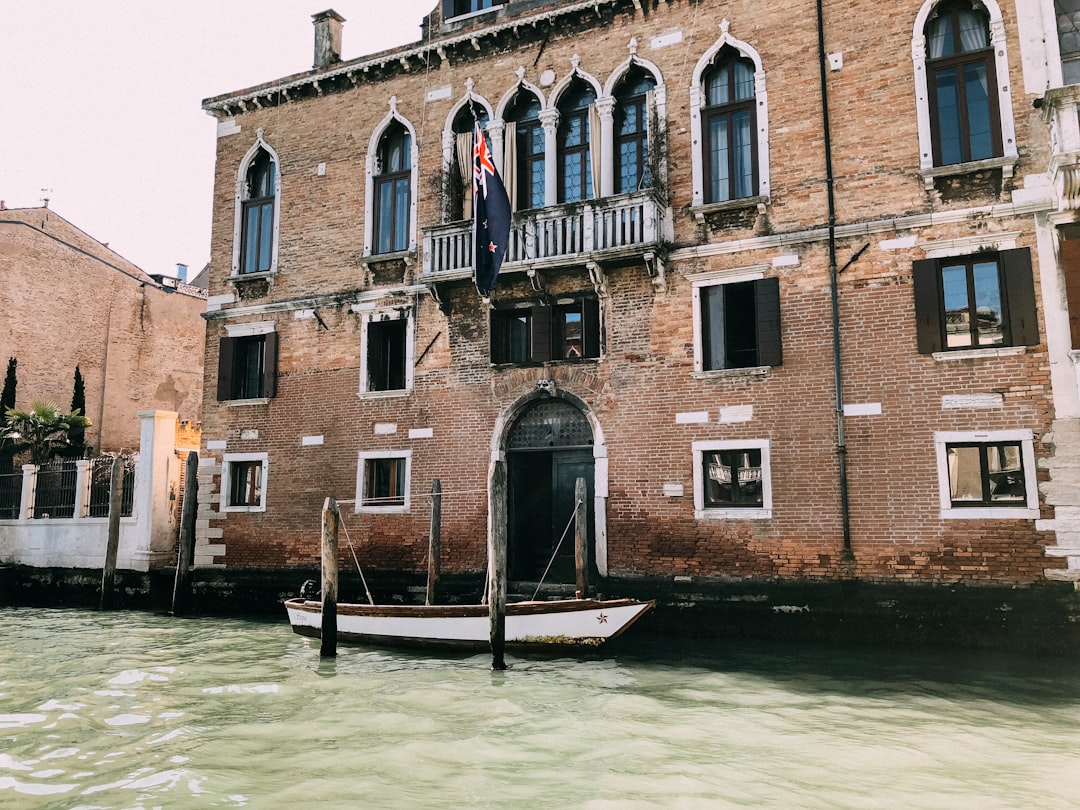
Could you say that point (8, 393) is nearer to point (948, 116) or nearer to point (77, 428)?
point (77, 428)

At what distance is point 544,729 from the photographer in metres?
6.79

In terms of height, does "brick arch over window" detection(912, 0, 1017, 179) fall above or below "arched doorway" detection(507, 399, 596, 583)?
above

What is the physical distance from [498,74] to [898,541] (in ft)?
30.8

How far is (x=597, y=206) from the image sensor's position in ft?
38.3

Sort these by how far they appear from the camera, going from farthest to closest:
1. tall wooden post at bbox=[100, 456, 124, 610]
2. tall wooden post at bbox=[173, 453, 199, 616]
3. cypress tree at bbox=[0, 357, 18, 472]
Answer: cypress tree at bbox=[0, 357, 18, 472] < tall wooden post at bbox=[100, 456, 124, 610] < tall wooden post at bbox=[173, 453, 199, 616]

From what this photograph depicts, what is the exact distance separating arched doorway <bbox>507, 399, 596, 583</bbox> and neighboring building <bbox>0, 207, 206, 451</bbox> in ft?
52.9

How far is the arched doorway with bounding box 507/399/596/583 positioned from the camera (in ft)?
40.2

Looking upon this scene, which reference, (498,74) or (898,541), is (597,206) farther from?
(898,541)

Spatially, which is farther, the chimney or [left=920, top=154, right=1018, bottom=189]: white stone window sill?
the chimney

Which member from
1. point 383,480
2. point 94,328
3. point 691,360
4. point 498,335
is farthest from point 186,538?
point 94,328

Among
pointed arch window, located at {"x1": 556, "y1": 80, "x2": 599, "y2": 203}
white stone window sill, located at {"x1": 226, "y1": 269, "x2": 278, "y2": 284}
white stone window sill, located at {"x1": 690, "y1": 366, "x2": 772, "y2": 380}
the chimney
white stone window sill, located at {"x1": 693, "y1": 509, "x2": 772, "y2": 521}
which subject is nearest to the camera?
white stone window sill, located at {"x1": 693, "y1": 509, "x2": 772, "y2": 521}

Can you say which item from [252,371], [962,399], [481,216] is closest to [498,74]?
[481,216]

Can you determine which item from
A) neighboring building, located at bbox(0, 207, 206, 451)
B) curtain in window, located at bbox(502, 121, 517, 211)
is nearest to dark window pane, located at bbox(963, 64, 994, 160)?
curtain in window, located at bbox(502, 121, 517, 211)

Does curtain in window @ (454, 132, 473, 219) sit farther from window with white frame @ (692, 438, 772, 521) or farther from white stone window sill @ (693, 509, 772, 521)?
white stone window sill @ (693, 509, 772, 521)
